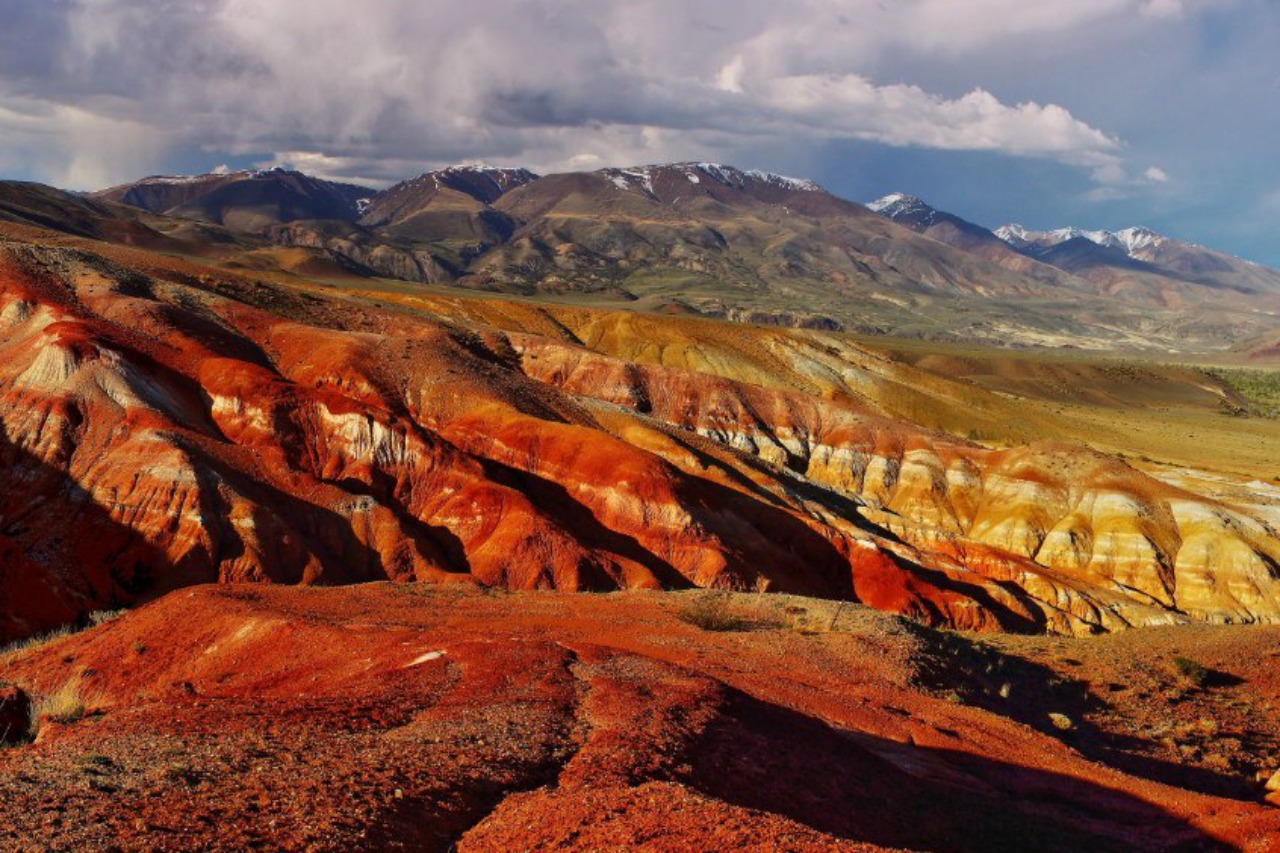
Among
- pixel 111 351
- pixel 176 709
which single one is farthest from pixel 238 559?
pixel 176 709

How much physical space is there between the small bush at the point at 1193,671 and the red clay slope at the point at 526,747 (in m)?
9.74

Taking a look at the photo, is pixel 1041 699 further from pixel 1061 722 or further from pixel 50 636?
pixel 50 636

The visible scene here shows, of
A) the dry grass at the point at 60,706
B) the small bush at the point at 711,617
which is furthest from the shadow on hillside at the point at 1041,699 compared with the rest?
the dry grass at the point at 60,706

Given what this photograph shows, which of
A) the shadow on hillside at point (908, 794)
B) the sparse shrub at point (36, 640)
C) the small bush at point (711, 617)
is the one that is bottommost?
the sparse shrub at point (36, 640)

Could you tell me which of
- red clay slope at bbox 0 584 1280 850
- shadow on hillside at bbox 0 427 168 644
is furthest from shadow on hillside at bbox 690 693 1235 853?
shadow on hillside at bbox 0 427 168 644

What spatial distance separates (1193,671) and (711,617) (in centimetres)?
1611

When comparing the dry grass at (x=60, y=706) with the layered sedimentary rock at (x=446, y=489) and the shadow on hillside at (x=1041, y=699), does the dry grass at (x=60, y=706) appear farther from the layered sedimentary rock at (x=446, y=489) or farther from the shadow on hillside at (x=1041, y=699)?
the shadow on hillside at (x=1041, y=699)

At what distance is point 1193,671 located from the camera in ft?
93.5

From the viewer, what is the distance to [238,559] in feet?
128

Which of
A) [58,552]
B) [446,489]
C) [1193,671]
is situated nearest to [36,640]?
[58,552]

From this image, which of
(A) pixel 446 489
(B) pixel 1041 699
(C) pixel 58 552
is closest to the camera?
(B) pixel 1041 699

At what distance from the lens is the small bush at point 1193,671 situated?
2819 centimetres

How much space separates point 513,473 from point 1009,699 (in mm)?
33098

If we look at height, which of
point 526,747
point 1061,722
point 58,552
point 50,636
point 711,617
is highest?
point 526,747
